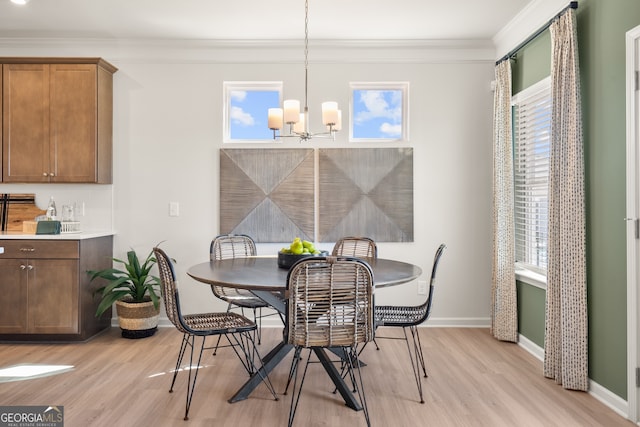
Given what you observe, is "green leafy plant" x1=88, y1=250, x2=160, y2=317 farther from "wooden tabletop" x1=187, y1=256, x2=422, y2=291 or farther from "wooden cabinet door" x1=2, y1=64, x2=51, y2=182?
"wooden tabletop" x1=187, y1=256, x2=422, y2=291

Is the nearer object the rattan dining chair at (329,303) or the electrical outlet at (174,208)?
the rattan dining chair at (329,303)

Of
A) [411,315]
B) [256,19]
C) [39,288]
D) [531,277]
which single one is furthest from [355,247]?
[39,288]

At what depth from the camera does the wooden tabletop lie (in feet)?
7.75

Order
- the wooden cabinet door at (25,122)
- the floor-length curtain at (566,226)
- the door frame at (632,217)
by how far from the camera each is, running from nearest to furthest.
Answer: the door frame at (632,217)
the floor-length curtain at (566,226)
the wooden cabinet door at (25,122)

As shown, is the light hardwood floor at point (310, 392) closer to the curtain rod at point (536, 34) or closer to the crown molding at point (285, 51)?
the curtain rod at point (536, 34)

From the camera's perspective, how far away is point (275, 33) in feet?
13.9

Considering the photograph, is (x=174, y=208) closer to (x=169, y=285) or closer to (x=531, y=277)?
(x=169, y=285)

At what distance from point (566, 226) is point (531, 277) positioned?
0.85 meters

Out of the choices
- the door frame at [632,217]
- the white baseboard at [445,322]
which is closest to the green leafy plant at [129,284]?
the white baseboard at [445,322]

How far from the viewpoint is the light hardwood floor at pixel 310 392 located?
98.7 inches

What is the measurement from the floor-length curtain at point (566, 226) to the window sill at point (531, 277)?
1.50 feet

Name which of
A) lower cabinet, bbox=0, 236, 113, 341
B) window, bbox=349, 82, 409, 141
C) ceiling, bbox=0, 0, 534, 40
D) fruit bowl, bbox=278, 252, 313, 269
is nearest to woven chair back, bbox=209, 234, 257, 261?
fruit bowl, bbox=278, 252, 313, 269

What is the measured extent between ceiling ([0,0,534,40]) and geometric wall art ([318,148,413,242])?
1.10m

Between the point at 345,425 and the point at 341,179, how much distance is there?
8.11ft
